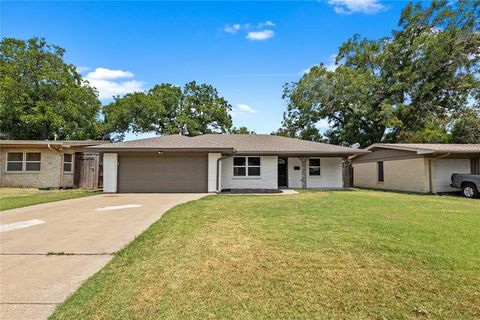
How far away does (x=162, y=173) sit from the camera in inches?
542

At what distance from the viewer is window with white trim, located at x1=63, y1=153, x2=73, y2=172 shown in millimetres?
15781

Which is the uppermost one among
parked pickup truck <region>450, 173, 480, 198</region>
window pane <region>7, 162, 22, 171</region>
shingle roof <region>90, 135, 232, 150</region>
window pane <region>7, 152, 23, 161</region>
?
shingle roof <region>90, 135, 232, 150</region>

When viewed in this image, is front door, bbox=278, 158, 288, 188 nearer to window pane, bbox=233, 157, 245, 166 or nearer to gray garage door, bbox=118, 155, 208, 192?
window pane, bbox=233, 157, 245, 166

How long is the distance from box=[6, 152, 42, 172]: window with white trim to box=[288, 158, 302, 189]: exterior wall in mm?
15193

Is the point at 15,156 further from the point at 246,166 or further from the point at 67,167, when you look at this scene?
the point at 246,166

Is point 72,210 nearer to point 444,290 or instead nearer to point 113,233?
point 113,233

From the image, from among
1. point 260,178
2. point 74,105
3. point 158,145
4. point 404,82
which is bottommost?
point 260,178

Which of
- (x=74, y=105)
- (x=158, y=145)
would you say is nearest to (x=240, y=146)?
(x=158, y=145)

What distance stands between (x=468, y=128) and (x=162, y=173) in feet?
85.6

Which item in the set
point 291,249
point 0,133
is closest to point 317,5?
point 291,249

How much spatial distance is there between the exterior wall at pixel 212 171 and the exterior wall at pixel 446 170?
12.0 m

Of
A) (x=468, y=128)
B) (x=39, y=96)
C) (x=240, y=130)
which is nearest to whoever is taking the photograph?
(x=468, y=128)

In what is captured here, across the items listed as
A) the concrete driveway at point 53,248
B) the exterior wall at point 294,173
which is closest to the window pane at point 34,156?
the concrete driveway at point 53,248

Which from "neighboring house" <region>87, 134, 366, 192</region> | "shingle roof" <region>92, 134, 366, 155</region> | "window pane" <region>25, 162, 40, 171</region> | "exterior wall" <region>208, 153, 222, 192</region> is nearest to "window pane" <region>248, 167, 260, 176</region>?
"neighboring house" <region>87, 134, 366, 192</region>
